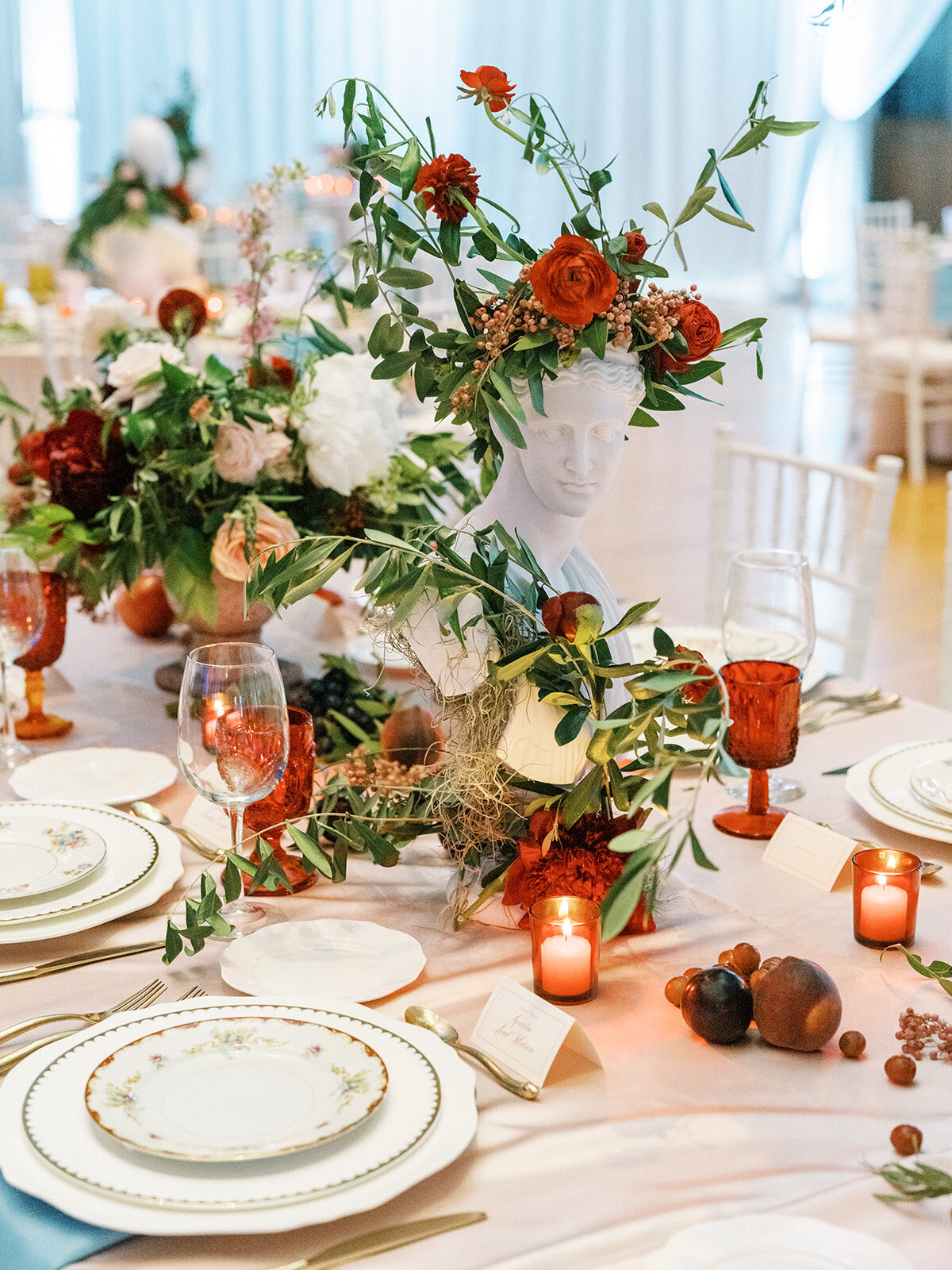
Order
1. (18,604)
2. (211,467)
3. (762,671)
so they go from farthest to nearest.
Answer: (211,467) < (18,604) < (762,671)

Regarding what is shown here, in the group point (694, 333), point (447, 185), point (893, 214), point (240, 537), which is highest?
point (893, 214)

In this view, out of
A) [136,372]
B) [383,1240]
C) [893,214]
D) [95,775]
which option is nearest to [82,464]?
[136,372]

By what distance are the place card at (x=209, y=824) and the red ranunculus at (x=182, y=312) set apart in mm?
693

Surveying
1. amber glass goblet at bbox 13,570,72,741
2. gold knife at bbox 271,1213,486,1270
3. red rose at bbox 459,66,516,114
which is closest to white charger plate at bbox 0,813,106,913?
amber glass goblet at bbox 13,570,72,741

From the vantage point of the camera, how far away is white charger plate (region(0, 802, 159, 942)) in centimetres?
107

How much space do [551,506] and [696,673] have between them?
28cm

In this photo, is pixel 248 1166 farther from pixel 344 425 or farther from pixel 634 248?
pixel 344 425

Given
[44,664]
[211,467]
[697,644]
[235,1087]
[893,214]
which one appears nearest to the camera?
[235,1087]

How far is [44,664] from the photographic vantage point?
1.62m

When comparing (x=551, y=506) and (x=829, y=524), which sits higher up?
(x=551, y=506)

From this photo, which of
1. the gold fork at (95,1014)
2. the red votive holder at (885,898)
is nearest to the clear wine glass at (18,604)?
the gold fork at (95,1014)

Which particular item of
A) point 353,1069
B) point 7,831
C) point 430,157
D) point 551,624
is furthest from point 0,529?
point 353,1069

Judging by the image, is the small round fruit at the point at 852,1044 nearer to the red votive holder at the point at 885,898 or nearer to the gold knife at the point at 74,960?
the red votive holder at the point at 885,898

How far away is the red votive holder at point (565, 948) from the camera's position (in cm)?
96
